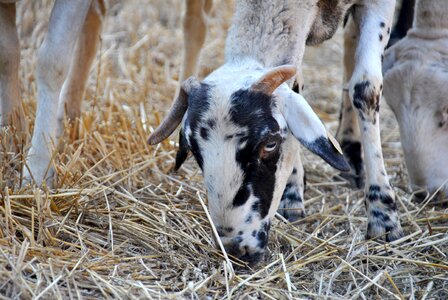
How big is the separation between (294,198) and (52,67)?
1.70 meters

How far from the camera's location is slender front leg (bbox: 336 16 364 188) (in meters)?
6.28

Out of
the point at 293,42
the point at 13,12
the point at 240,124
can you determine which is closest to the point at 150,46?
the point at 13,12

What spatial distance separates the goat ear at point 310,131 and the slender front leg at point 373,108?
0.76 m

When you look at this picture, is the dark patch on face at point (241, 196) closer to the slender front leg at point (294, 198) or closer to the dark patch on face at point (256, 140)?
the dark patch on face at point (256, 140)

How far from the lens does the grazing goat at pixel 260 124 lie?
4184 mm

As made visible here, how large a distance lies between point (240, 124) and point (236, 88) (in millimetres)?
219

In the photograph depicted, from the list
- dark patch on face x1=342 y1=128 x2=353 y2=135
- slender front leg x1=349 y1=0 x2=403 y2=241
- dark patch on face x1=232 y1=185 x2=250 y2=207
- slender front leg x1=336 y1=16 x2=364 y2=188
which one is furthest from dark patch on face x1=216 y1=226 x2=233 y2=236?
dark patch on face x1=342 y1=128 x2=353 y2=135

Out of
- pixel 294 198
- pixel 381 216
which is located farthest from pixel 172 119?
pixel 381 216

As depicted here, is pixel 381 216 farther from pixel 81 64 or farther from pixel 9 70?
pixel 81 64

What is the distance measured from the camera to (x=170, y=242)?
466 centimetres

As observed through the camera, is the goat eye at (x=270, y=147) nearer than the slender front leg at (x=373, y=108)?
Yes

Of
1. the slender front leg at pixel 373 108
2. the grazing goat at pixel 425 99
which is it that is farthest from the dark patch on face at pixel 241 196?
the grazing goat at pixel 425 99

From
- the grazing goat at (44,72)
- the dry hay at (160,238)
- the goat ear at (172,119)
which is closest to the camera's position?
the dry hay at (160,238)

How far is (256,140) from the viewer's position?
165 inches
